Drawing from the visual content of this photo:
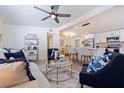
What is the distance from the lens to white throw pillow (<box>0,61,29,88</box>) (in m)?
0.97

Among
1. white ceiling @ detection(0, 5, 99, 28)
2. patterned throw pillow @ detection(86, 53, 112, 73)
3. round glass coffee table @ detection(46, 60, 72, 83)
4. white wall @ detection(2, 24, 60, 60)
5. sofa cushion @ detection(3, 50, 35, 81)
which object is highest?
white ceiling @ detection(0, 5, 99, 28)

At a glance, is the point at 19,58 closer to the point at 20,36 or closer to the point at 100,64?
the point at 100,64

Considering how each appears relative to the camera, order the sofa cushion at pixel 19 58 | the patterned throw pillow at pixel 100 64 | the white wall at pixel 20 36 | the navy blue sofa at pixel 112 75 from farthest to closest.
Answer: the white wall at pixel 20 36
the patterned throw pillow at pixel 100 64
the navy blue sofa at pixel 112 75
the sofa cushion at pixel 19 58

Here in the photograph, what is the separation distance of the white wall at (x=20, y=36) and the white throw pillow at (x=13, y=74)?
24.2ft

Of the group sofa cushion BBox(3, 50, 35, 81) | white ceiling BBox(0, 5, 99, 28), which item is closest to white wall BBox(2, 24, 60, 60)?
white ceiling BBox(0, 5, 99, 28)

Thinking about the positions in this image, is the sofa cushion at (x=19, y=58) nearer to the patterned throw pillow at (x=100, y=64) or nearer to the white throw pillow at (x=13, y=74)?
the white throw pillow at (x=13, y=74)

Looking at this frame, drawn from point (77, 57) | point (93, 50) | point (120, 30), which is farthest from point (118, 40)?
point (77, 57)

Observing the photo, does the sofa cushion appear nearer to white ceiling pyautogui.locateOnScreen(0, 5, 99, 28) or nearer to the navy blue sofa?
the navy blue sofa

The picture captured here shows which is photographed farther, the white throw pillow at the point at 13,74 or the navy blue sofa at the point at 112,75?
→ the navy blue sofa at the point at 112,75

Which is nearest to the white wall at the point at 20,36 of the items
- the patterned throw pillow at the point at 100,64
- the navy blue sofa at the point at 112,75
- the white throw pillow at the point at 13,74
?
→ the patterned throw pillow at the point at 100,64

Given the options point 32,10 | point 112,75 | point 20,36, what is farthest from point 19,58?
point 20,36

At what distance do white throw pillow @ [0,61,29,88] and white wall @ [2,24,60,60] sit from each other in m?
7.39

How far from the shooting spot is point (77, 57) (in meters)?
8.72

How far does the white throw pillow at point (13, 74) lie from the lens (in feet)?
3.20
